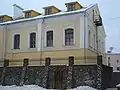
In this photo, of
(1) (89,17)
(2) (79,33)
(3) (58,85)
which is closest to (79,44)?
(2) (79,33)

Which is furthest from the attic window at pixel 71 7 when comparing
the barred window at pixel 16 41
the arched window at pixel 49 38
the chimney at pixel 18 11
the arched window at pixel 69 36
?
the chimney at pixel 18 11

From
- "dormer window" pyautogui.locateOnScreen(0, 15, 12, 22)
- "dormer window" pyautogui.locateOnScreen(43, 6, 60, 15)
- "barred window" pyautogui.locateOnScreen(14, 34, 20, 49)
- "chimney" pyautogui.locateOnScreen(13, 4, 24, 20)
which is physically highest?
"chimney" pyautogui.locateOnScreen(13, 4, 24, 20)

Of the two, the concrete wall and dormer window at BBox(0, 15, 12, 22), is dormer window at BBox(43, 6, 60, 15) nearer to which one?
dormer window at BBox(0, 15, 12, 22)

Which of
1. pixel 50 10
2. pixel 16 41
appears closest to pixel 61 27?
pixel 50 10

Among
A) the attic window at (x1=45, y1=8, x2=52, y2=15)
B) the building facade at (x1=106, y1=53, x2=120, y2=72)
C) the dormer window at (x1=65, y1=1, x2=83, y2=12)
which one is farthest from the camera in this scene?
the building facade at (x1=106, y1=53, x2=120, y2=72)

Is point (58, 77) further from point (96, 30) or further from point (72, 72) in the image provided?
point (96, 30)

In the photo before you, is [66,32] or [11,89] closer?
[11,89]

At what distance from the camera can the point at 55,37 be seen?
24344mm

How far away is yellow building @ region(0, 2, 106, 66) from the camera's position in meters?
22.8

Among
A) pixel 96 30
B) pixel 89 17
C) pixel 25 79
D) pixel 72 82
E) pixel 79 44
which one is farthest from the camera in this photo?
pixel 96 30

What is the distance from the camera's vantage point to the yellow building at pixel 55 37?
22766 millimetres

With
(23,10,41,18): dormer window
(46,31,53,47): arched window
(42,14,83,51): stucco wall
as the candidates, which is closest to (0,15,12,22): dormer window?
(23,10,41,18): dormer window

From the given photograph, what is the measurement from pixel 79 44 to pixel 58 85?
5.19 meters

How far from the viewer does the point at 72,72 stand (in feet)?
60.6
